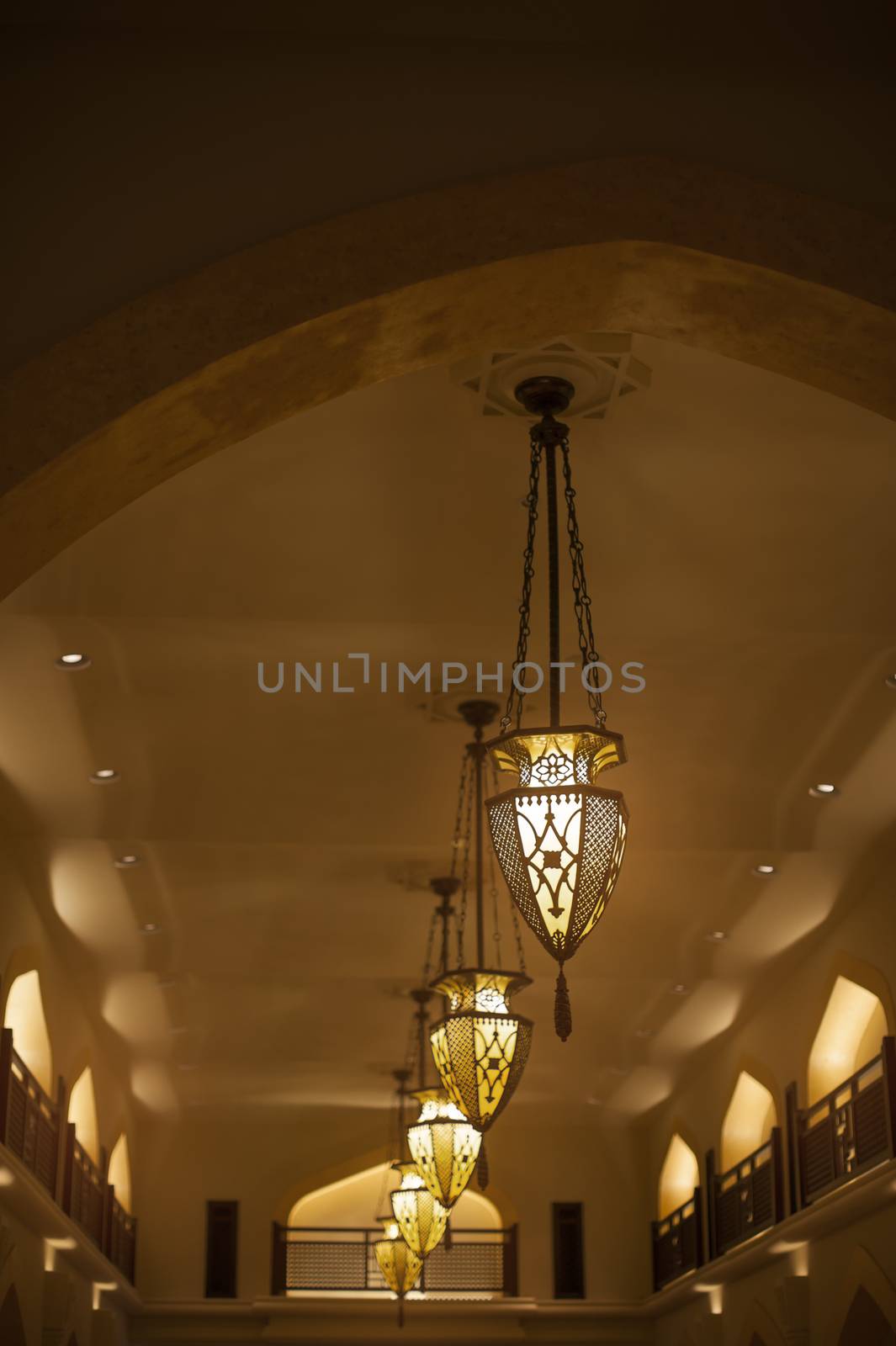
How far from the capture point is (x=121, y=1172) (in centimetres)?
Answer: 1661

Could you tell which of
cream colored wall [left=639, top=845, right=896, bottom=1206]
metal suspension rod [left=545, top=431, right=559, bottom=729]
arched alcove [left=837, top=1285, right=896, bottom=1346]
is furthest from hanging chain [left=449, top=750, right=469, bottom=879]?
arched alcove [left=837, top=1285, right=896, bottom=1346]

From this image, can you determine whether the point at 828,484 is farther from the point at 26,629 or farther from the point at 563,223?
the point at 26,629

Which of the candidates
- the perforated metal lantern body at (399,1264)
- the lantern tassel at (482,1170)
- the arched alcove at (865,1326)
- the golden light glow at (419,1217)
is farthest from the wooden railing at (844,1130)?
the lantern tassel at (482,1170)

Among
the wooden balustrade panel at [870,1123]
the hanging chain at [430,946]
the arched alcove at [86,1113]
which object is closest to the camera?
the wooden balustrade panel at [870,1123]

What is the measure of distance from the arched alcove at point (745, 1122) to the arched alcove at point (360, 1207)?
214 inches

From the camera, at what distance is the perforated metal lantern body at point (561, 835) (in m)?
4.07

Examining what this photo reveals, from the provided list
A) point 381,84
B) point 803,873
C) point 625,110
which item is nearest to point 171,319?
point 381,84

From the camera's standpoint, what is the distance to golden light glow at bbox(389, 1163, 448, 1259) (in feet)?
35.7

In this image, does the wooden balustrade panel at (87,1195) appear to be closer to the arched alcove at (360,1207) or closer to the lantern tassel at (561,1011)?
the arched alcove at (360,1207)

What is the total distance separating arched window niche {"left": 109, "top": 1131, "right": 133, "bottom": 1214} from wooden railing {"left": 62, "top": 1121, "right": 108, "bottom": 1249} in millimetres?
1252

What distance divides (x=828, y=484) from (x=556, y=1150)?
13907mm

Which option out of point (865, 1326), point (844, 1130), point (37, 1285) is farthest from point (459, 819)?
point (37, 1285)

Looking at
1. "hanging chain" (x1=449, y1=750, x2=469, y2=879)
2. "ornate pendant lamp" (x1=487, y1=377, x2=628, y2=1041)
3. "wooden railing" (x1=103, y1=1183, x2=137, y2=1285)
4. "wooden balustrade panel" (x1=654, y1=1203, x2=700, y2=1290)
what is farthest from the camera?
"wooden balustrade panel" (x1=654, y1=1203, x2=700, y2=1290)

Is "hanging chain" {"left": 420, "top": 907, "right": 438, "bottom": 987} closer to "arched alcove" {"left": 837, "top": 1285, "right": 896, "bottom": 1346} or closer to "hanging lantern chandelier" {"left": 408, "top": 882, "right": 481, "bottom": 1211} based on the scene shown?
"hanging lantern chandelier" {"left": 408, "top": 882, "right": 481, "bottom": 1211}
